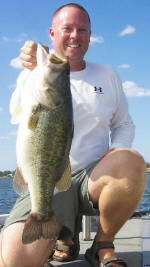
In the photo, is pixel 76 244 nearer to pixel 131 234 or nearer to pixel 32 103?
pixel 131 234

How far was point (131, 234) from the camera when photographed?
5762mm

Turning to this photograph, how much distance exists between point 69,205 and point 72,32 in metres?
1.91

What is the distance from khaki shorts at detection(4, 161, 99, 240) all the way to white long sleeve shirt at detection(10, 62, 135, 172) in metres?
0.21

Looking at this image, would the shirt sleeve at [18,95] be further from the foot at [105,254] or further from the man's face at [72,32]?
the foot at [105,254]

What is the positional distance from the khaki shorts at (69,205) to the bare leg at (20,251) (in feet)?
0.53

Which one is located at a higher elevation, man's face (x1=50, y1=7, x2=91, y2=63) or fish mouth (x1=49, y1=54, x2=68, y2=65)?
man's face (x1=50, y1=7, x2=91, y2=63)

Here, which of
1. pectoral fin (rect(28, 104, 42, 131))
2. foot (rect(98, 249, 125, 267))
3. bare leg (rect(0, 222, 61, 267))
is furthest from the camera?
foot (rect(98, 249, 125, 267))

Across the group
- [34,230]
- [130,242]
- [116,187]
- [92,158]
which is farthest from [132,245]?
[34,230]

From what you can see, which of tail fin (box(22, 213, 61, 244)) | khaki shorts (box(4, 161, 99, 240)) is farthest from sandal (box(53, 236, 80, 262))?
tail fin (box(22, 213, 61, 244))

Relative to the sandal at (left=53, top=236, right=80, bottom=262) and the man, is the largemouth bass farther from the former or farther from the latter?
the sandal at (left=53, top=236, right=80, bottom=262)

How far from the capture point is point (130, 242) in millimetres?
5277

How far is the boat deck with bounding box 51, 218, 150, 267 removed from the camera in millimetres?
4422

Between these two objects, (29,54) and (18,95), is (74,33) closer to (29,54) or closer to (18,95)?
(29,54)

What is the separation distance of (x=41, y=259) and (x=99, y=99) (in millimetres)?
1839
